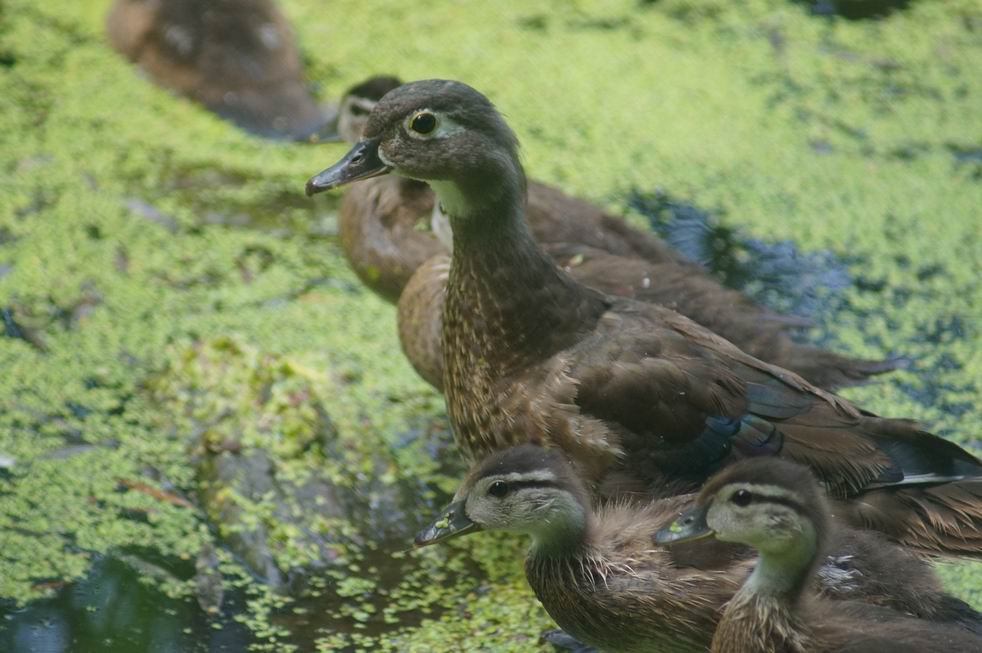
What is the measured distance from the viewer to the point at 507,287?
13.5 feet

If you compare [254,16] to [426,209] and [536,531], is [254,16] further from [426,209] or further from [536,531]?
[536,531]

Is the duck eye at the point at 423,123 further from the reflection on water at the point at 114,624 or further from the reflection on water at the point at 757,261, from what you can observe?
the reflection on water at the point at 757,261

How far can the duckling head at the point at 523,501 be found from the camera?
3646mm

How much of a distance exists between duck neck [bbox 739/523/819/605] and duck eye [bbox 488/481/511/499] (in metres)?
0.71

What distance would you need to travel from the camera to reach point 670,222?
21.5 feet

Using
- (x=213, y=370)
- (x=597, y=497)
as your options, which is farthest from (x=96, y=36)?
(x=597, y=497)

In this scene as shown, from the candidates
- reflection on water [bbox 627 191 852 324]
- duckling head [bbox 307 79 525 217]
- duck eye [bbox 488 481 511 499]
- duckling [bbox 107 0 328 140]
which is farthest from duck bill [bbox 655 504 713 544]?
duckling [bbox 107 0 328 140]

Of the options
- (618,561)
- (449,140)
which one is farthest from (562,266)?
(618,561)

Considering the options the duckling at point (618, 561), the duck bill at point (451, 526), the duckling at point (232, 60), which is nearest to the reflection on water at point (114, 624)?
the duck bill at point (451, 526)

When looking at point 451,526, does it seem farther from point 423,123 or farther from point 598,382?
point 423,123

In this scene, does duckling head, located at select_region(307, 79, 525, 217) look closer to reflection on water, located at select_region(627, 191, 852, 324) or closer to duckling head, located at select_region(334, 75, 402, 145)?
duckling head, located at select_region(334, 75, 402, 145)

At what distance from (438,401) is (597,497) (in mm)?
1605

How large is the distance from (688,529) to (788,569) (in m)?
0.26

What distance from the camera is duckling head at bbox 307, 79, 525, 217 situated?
4117 mm
